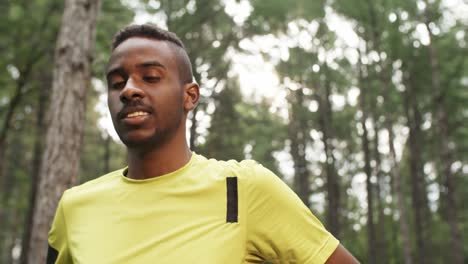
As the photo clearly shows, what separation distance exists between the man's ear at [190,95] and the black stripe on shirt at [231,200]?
1.05 ft

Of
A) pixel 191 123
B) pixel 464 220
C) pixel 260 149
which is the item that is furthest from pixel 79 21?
pixel 464 220

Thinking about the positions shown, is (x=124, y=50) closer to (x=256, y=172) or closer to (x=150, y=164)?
(x=150, y=164)

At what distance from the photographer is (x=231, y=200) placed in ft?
5.10

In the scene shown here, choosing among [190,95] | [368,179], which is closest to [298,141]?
[368,179]

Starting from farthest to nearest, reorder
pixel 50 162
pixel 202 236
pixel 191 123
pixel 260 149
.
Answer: pixel 260 149
pixel 191 123
pixel 50 162
pixel 202 236

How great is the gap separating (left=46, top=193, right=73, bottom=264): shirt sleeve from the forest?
3.41 meters

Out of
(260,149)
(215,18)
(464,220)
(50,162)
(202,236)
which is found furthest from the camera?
(464,220)

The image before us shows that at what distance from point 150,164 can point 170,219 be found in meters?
0.23

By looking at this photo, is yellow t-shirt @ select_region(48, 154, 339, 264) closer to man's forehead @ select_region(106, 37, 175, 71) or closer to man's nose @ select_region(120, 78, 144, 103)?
man's nose @ select_region(120, 78, 144, 103)

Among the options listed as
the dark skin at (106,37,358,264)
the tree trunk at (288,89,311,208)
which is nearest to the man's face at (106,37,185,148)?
the dark skin at (106,37,358,264)

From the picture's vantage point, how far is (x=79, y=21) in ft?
18.0

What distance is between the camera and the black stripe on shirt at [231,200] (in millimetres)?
1532

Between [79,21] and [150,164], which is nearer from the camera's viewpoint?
[150,164]

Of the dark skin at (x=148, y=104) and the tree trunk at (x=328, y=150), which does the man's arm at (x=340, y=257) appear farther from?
the tree trunk at (x=328, y=150)
